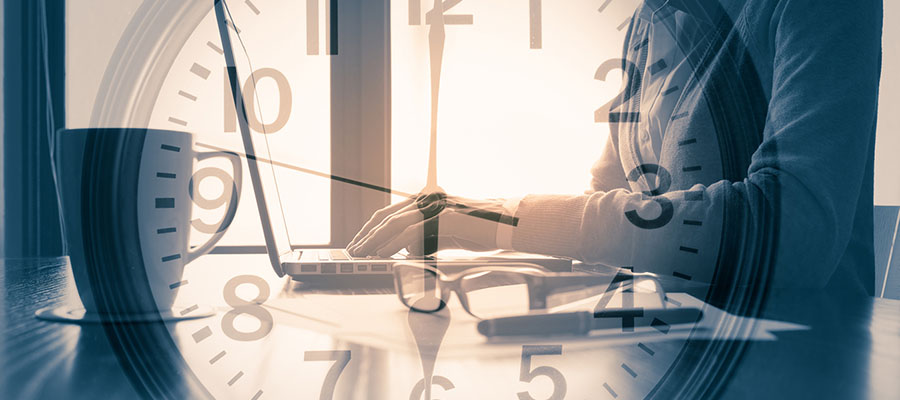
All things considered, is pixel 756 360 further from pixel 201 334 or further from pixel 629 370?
pixel 201 334

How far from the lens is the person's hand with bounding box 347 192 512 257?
0.62m

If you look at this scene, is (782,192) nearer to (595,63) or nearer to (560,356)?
(595,63)

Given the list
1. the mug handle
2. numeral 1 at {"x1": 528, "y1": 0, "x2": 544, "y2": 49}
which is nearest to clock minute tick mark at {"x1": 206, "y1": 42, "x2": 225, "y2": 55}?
the mug handle

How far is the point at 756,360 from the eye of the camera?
0.27 meters

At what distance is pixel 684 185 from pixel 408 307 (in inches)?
22.8

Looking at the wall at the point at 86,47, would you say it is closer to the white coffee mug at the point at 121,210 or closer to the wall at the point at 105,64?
the wall at the point at 105,64

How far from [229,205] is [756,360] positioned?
395 millimetres

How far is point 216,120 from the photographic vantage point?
24.5 inches

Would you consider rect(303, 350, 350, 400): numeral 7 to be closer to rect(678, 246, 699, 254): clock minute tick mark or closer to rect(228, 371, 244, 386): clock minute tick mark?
rect(228, 371, 244, 386): clock minute tick mark

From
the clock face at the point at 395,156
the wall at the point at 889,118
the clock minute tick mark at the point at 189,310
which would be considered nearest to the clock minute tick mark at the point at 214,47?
the clock face at the point at 395,156

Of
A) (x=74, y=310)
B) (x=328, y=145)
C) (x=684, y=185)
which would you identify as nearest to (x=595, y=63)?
(x=684, y=185)

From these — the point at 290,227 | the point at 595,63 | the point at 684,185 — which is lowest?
the point at 290,227

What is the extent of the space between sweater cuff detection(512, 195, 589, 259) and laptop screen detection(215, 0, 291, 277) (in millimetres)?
294

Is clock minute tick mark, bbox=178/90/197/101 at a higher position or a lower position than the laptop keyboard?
higher
